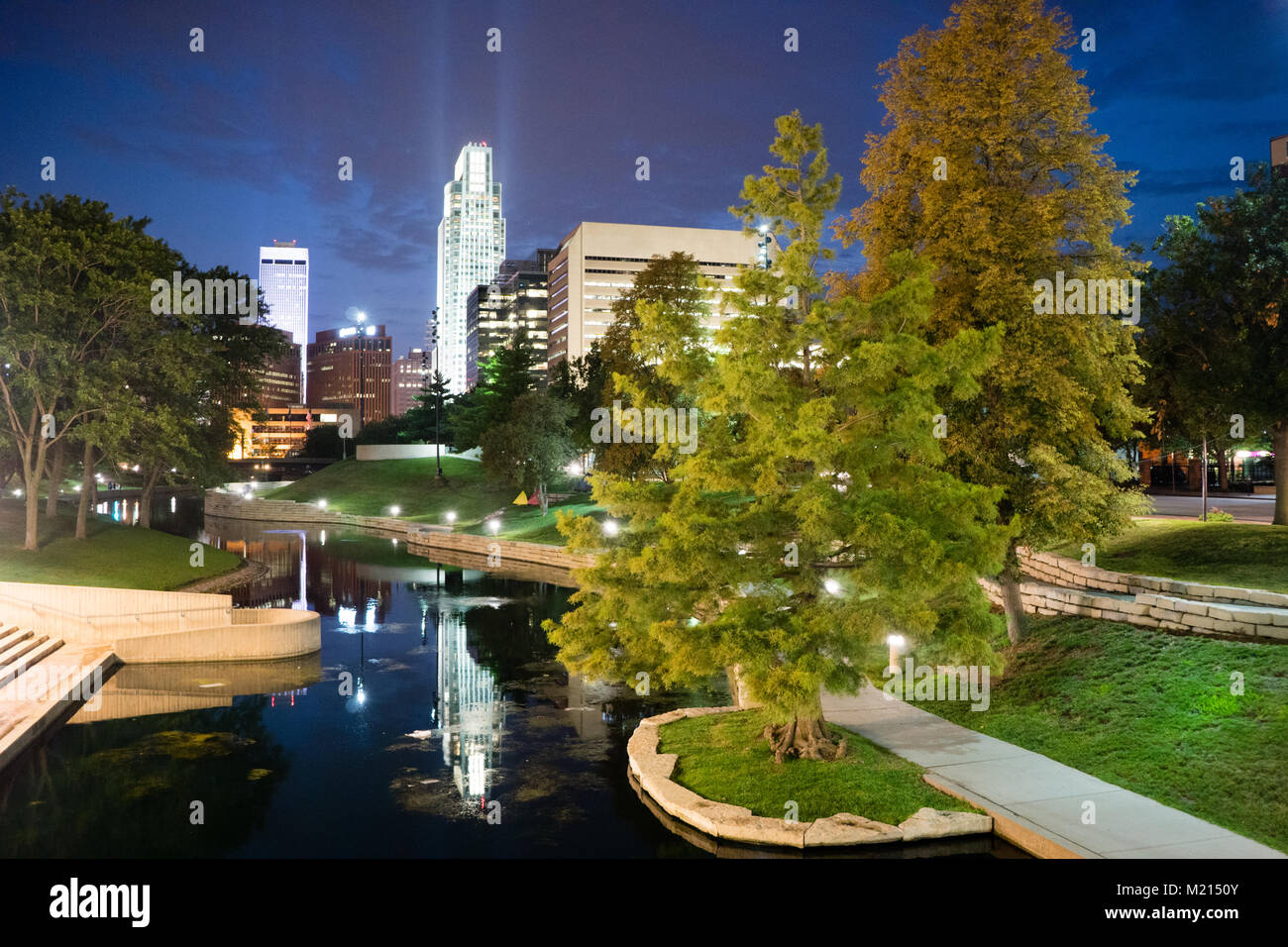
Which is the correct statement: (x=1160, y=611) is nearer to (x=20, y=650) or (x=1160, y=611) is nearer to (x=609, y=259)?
(x=20, y=650)

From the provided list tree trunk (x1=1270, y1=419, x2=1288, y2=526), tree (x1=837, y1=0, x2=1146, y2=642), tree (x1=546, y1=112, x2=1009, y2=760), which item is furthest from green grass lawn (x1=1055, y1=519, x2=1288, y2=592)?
tree (x1=546, y1=112, x2=1009, y2=760)

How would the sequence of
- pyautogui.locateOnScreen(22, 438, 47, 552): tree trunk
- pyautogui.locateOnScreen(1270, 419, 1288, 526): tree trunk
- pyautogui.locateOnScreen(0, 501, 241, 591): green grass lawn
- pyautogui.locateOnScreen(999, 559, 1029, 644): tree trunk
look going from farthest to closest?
pyautogui.locateOnScreen(22, 438, 47, 552): tree trunk → pyautogui.locateOnScreen(0, 501, 241, 591): green grass lawn → pyautogui.locateOnScreen(1270, 419, 1288, 526): tree trunk → pyautogui.locateOnScreen(999, 559, 1029, 644): tree trunk

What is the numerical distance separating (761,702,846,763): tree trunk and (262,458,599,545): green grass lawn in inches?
1569

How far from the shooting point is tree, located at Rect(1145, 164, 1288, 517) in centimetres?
2364

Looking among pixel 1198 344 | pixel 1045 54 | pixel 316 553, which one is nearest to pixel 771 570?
pixel 1045 54

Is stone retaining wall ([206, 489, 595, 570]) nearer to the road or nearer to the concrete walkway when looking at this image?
the concrete walkway

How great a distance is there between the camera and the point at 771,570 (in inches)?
553

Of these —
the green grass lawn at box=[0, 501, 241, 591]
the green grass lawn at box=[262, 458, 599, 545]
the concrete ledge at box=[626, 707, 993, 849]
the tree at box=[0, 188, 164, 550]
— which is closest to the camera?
the concrete ledge at box=[626, 707, 993, 849]

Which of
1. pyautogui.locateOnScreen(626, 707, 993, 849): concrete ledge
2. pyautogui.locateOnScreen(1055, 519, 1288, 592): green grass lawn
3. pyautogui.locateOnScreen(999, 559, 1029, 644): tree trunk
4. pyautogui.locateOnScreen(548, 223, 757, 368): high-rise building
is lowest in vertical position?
pyautogui.locateOnScreen(626, 707, 993, 849): concrete ledge

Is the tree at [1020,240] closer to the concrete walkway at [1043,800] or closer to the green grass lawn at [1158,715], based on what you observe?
the green grass lawn at [1158,715]

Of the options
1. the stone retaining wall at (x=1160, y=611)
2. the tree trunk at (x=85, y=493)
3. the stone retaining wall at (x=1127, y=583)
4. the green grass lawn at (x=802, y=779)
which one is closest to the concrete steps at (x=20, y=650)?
the tree trunk at (x=85, y=493)

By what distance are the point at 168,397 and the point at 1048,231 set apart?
35806 mm

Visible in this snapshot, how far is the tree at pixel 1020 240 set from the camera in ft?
58.3
